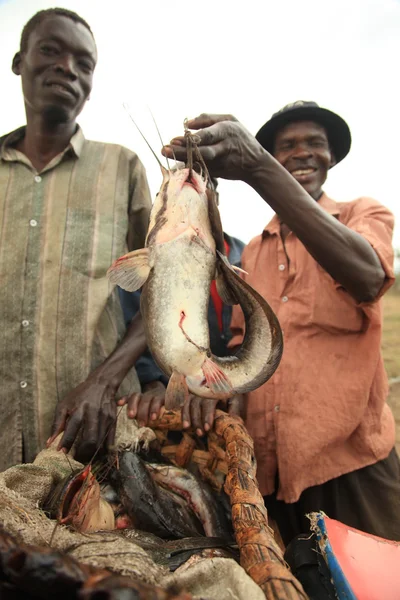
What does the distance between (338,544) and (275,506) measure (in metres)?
1.32

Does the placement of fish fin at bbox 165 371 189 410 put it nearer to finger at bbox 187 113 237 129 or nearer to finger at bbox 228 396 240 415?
finger at bbox 187 113 237 129

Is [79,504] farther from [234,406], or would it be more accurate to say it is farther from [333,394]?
[333,394]

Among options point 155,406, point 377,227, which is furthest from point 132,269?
point 377,227

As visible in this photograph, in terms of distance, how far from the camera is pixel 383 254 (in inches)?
91.4

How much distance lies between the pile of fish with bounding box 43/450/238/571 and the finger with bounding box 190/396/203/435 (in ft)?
0.68

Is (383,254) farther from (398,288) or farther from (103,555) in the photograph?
(398,288)

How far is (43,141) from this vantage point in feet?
9.15

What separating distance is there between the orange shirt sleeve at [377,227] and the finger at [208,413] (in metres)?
0.97

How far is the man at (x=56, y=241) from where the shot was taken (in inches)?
101

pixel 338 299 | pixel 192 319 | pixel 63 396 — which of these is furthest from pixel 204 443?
pixel 192 319

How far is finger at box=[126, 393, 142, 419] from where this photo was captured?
7.74 feet

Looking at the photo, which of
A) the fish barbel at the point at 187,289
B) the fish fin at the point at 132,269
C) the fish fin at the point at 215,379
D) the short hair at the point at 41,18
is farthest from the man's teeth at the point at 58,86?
the fish fin at the point at 215,379

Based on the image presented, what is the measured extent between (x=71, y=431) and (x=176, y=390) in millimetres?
916

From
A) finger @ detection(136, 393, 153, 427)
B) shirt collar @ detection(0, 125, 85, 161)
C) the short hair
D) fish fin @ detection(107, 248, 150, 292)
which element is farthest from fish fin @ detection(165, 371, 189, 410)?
the short hair
